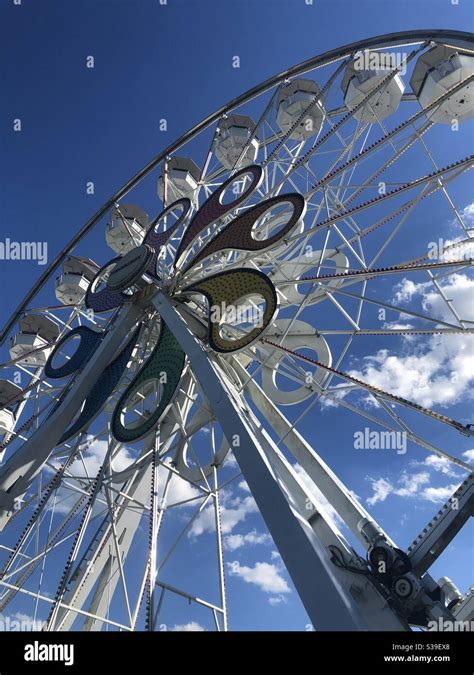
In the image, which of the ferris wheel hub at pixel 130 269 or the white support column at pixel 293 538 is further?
the ferris wheel hub at pixel 130 269

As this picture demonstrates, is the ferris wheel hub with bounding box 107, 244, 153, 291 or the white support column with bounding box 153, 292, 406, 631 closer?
the white support column with bounding box 153, 292, 406, 631

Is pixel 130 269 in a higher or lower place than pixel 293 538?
higher

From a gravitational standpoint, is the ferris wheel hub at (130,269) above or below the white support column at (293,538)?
above

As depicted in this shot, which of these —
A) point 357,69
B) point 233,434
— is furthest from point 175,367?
point 357,69

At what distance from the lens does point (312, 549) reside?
14.1 ft

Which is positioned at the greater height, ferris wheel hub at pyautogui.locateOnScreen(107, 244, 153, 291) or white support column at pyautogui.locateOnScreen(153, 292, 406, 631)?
ferris wheel hub at pyautogui.locateOnScreen(107, 244, 153, 291)

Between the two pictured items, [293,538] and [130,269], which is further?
[130,269]
